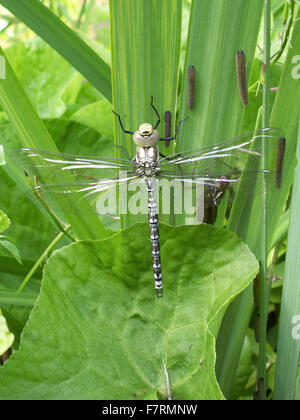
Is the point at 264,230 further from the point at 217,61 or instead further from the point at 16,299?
the point at 16,299

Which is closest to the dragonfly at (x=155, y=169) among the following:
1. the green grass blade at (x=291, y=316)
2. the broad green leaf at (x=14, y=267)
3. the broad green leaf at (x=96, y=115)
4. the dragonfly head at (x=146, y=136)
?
the dragonfly head at (x=146, y=136)

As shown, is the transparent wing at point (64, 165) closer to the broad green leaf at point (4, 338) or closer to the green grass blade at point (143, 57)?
the green grass blade at point (143, 57)

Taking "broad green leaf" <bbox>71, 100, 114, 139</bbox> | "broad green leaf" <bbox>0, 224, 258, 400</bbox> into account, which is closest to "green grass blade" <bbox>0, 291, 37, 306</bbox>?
"broad green leaf" <bbox>0, 224, 258, 400</bbox>

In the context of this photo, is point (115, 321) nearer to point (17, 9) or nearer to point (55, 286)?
point (55, 286)

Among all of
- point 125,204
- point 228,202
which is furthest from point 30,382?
point 228,202

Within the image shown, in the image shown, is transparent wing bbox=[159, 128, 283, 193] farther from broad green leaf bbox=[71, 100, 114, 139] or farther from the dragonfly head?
broad green leaf bbox=[71, 100, 114, 139]

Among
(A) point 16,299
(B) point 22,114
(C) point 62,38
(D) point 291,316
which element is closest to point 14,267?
(A) point 16,299
